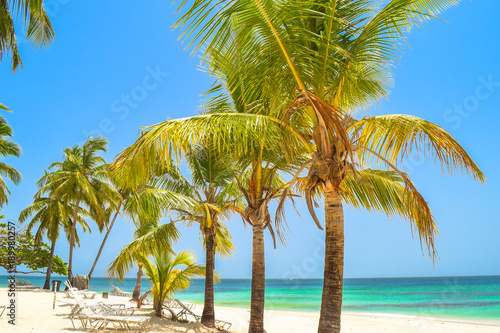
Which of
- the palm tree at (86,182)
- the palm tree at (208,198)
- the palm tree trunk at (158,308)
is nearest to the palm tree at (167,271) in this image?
the palm tree trunk at (158,308)

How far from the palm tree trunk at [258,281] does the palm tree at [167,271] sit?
361 cm

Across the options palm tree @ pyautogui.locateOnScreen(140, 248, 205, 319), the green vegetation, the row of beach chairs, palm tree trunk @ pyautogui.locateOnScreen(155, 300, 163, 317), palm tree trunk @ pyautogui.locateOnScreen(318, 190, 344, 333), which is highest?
the green vegetation

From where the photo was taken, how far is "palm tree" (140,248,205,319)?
1112 centimetres

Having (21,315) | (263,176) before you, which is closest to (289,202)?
(263,176)

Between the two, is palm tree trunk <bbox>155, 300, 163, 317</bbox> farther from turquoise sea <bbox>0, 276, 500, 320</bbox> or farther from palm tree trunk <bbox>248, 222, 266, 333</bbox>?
turquoise sea <bbox>0, 276, 500, 320</bbox>

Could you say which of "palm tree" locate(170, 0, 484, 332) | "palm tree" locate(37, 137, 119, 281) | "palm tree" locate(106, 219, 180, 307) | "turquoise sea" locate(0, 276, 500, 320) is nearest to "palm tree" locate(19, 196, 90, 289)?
"palm tree" locate(37, 137, 119, 281)

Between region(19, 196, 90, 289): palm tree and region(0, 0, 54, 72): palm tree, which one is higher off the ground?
region(0, 0, 54, 72): palm tree

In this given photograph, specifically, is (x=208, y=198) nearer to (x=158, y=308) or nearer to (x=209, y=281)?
(x=209, y=281)

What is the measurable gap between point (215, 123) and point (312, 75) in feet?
4.83

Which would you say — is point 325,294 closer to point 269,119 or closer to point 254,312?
point 269,119

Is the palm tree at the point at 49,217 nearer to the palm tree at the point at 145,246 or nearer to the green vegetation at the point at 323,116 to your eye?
the palm tree at the point at 145,246

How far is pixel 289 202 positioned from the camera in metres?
7.28

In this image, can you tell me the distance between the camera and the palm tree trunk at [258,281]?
8172mm

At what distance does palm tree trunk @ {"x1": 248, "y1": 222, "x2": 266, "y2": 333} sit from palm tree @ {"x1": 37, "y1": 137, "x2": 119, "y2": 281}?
43.8ft
